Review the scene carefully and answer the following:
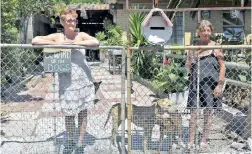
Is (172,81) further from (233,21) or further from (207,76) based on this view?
(233,21)

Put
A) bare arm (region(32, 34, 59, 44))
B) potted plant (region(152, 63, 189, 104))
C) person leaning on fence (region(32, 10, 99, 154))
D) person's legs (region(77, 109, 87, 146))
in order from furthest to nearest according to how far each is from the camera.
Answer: potted plant (region(152, 63, 189, 104)), person's legs (region(77, 109, 87, 146)), person leaning on fence (region(32, 10, 99, 154)), bare arm (region(32, 34, 59, 44))

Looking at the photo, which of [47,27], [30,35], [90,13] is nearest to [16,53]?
[30,35]

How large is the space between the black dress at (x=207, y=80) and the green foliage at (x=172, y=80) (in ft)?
8.52

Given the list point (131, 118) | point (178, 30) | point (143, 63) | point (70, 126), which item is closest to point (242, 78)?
point (131, 118)

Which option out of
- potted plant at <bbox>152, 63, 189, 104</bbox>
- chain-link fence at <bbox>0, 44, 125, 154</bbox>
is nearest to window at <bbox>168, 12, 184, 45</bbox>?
potted plant at <bbox>152, 63, 189, 104</bbox>

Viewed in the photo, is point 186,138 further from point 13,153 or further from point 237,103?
point 13,153

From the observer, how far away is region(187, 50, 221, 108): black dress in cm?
446

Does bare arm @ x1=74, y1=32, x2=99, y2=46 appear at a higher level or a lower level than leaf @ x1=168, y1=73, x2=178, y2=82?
higher

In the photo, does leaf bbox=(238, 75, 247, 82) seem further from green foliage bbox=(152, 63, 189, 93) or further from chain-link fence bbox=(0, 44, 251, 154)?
green foliage bbox=(152, 63, 189, 93)

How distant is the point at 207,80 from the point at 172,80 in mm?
2860

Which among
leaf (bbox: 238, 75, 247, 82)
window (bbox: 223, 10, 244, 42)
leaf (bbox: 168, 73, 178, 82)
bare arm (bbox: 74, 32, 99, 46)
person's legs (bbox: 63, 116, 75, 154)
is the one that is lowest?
person's legs (bbox: 63, 116, 75, 154)

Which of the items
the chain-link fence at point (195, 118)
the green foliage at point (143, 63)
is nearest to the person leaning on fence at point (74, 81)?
the chain-link fence at point (195, 118)

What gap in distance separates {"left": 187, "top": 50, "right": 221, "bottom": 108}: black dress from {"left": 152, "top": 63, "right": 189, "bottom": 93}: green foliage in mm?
2596

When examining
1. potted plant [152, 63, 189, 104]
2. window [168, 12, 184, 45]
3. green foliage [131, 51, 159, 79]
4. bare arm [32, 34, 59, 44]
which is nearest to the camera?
bare arm [32, 34, 59, 44]
